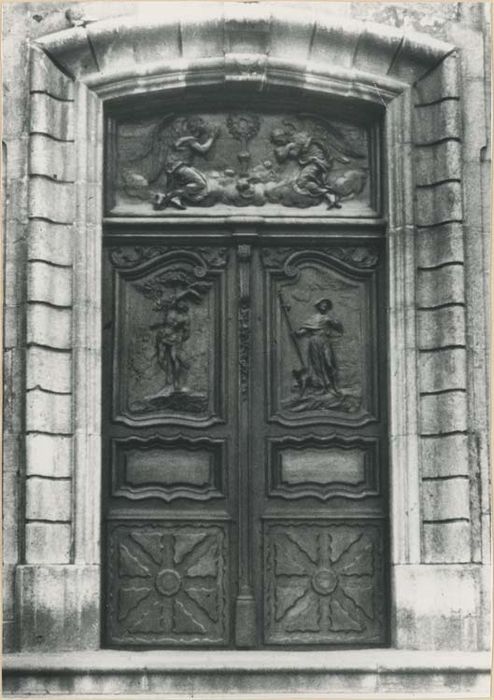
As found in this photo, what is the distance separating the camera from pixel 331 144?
855 cm

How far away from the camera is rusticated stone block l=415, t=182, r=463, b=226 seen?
8102mm

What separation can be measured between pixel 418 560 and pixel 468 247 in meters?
2.04

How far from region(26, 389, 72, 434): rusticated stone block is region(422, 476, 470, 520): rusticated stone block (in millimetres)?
2320

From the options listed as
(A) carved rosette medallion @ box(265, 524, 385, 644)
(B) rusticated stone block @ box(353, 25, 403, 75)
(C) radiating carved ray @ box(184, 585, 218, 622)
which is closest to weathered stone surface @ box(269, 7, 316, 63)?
(B) rusticated stone block @ box(353, 25, 403, 75)

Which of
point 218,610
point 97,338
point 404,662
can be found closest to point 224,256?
point 97,338

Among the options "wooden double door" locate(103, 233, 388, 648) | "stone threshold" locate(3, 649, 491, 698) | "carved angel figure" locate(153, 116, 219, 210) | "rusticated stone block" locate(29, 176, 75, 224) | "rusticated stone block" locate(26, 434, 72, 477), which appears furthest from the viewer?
"carved angel figure" locate(153, 116, 219, 210)

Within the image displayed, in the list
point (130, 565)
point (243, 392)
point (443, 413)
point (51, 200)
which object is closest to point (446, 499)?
point (443, 413)

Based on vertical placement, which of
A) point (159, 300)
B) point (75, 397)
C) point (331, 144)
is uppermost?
point (331, 144)

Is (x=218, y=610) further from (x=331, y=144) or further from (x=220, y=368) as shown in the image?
(x=331, y=144)

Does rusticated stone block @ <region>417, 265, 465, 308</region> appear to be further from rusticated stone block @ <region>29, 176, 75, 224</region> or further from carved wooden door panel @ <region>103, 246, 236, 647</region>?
rusticated stone block @ <region>29, 176, 75, 224</region>

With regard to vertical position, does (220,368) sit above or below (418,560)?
above

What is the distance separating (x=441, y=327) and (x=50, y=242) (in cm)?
257

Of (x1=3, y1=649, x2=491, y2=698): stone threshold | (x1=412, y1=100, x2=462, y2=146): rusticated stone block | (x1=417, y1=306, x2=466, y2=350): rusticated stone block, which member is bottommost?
(x1=3, y1=649, x2=491, y2=698): stone threshold

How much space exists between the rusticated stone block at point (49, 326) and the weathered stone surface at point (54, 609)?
3.82 ft
